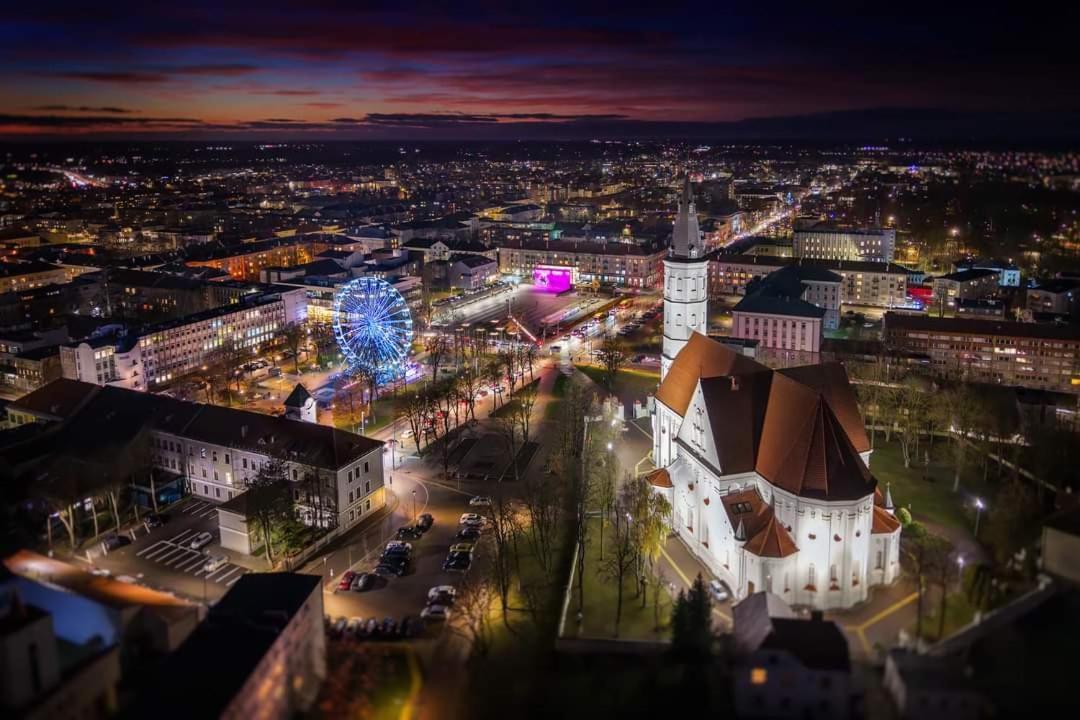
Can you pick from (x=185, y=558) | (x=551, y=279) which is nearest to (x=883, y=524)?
(x=185, y=558)

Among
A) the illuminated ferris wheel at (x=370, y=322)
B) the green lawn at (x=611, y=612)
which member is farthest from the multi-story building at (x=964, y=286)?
the green lawn at (x=611, y=612)

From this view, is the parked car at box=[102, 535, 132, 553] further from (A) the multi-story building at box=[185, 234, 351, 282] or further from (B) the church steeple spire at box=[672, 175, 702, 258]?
(A) the multi-story building at box=[185, 234, 351, 282]

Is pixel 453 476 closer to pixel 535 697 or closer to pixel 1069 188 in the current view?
pixel 535 697

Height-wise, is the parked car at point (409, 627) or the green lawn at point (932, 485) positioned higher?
the green lawn at point (932, 485)

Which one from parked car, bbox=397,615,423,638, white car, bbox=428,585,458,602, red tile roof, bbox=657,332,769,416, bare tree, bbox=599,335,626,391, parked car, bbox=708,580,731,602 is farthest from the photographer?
bare tree, bbox=599,335,626,391

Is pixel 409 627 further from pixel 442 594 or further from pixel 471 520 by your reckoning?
pixel 471 520

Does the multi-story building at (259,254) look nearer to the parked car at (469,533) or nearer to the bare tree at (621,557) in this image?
the parked car at (469,533)

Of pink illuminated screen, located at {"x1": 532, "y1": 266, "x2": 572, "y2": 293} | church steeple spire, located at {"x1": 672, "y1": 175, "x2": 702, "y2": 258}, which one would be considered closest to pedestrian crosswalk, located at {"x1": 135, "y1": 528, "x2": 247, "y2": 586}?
church steeple spire, located at {"x1": 672, "y1": 175, "x2": 702, "y2": 258}
